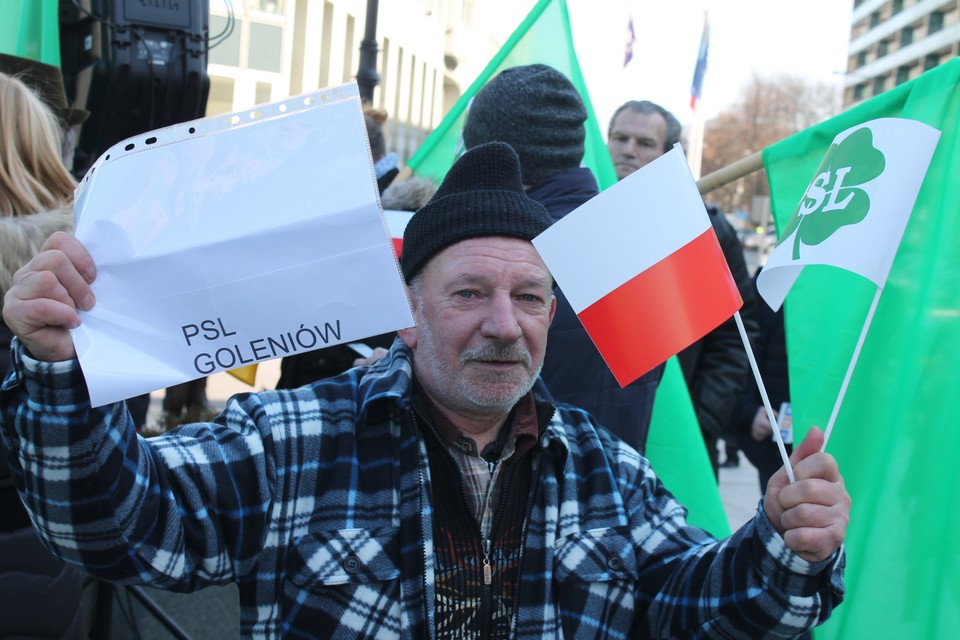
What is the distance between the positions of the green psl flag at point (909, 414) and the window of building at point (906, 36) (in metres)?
70.1

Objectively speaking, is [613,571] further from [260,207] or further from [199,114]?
[199,114]

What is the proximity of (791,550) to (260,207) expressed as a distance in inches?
40.4

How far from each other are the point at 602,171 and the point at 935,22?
6626 cm

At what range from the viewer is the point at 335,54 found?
20594mm

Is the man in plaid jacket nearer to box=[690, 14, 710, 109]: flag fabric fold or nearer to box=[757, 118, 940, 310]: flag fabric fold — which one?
box=[757, 118, 940, 310]: flag fabric fold

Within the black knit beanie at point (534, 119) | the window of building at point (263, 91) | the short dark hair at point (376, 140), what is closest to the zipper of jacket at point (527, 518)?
the black knit beanie at point (534, 119)

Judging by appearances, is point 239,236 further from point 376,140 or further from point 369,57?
point 369,57

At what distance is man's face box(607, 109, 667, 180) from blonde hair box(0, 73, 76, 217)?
2.35 m

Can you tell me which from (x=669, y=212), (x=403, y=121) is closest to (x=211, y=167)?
(x=669, y=212)

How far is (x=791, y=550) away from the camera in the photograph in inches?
62.2

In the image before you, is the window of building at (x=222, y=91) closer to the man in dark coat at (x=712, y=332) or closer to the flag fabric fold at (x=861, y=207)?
the man in dark coat at (x=712, y=332)

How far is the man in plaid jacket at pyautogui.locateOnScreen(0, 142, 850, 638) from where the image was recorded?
140 centimetres

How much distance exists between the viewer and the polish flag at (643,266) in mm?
1716

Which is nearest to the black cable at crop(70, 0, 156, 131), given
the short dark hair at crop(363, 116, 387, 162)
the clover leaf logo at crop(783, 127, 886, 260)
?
the short dark hair at crop(363, 116, 387, 162)
